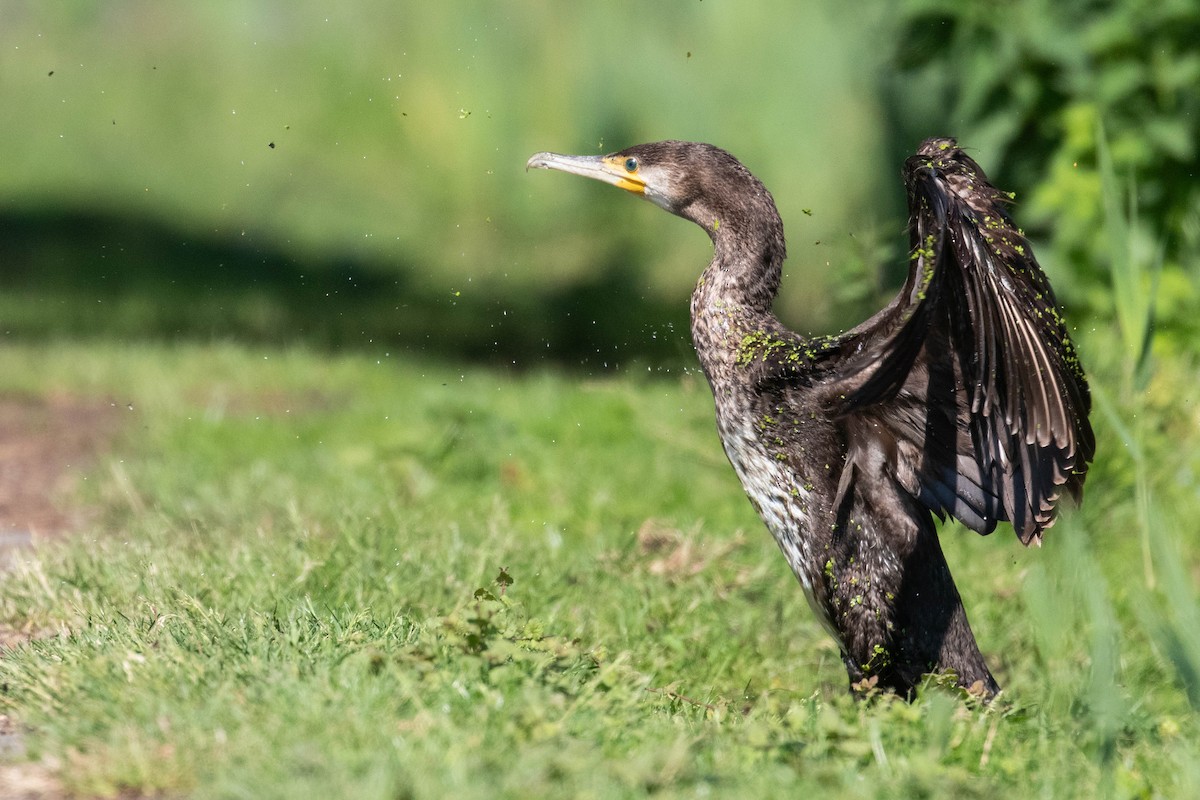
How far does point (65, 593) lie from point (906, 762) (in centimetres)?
225

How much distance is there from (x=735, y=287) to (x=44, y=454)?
12.0 ft

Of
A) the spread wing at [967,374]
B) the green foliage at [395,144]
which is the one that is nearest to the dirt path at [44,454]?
the green foliage at [395,144]

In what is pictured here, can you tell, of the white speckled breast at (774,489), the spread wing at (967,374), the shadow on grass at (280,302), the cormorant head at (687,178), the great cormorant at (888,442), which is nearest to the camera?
the spread wing at (967,374)

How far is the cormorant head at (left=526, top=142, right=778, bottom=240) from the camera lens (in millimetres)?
4211

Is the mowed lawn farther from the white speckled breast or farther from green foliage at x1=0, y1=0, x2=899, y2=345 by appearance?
green foliage at x1=0, y1=0, x2=899, y2=345

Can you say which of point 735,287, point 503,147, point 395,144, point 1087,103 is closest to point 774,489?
point 735,287

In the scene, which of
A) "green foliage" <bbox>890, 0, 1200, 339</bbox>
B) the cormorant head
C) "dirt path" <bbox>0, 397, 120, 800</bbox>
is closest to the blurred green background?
"green foliage" <bbox>890, 0, 1200, 339</bbox>

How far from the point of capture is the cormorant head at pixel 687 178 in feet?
13.8

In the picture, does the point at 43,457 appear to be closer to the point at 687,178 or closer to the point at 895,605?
the point at 687,178

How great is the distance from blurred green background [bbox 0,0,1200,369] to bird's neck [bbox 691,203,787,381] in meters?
2.20

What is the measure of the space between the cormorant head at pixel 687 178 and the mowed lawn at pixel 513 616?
1131mm

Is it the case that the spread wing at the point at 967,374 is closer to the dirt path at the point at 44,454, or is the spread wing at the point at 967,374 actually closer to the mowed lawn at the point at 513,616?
the mowed lawn at the point at 513,616

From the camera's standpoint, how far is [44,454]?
6.52 metres

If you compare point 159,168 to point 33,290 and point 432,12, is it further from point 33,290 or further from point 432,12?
point 432,12
